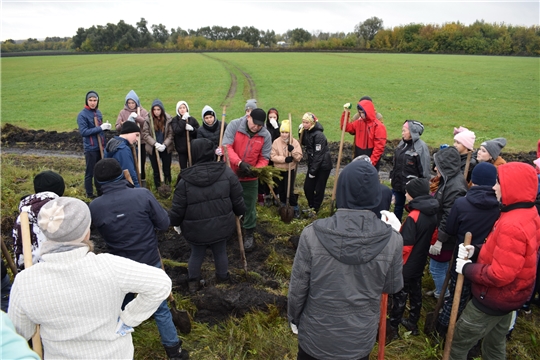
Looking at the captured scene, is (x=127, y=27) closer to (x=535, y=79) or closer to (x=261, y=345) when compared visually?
(x=535, y=79)

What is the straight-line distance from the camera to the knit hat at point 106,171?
11.9 ft

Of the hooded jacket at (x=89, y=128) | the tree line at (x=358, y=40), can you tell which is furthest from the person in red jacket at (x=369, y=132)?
the tree line at (x=358, y=40)

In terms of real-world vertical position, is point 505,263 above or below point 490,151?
below

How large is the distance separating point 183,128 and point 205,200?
13.7 ft

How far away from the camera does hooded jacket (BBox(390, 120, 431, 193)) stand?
6340 mm

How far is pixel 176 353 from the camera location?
395 cm

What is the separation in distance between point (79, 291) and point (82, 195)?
21.9 feet

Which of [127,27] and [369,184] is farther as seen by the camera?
[127,27]

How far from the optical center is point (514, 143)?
563 inches

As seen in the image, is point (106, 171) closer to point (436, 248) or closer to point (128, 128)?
point (128, 128)

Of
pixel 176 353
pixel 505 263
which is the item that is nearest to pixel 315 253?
pixel 505 263

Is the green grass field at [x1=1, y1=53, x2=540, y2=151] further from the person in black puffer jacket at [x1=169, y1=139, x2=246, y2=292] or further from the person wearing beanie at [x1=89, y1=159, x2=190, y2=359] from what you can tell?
the person wearing beanie at [x1=89, y1=159, x2=190, y2=359]

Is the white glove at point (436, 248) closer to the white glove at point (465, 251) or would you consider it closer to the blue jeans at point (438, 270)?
the blue jeans at point (438, 270)

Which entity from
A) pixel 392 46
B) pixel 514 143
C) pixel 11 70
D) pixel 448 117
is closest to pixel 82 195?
pixel 514 143
